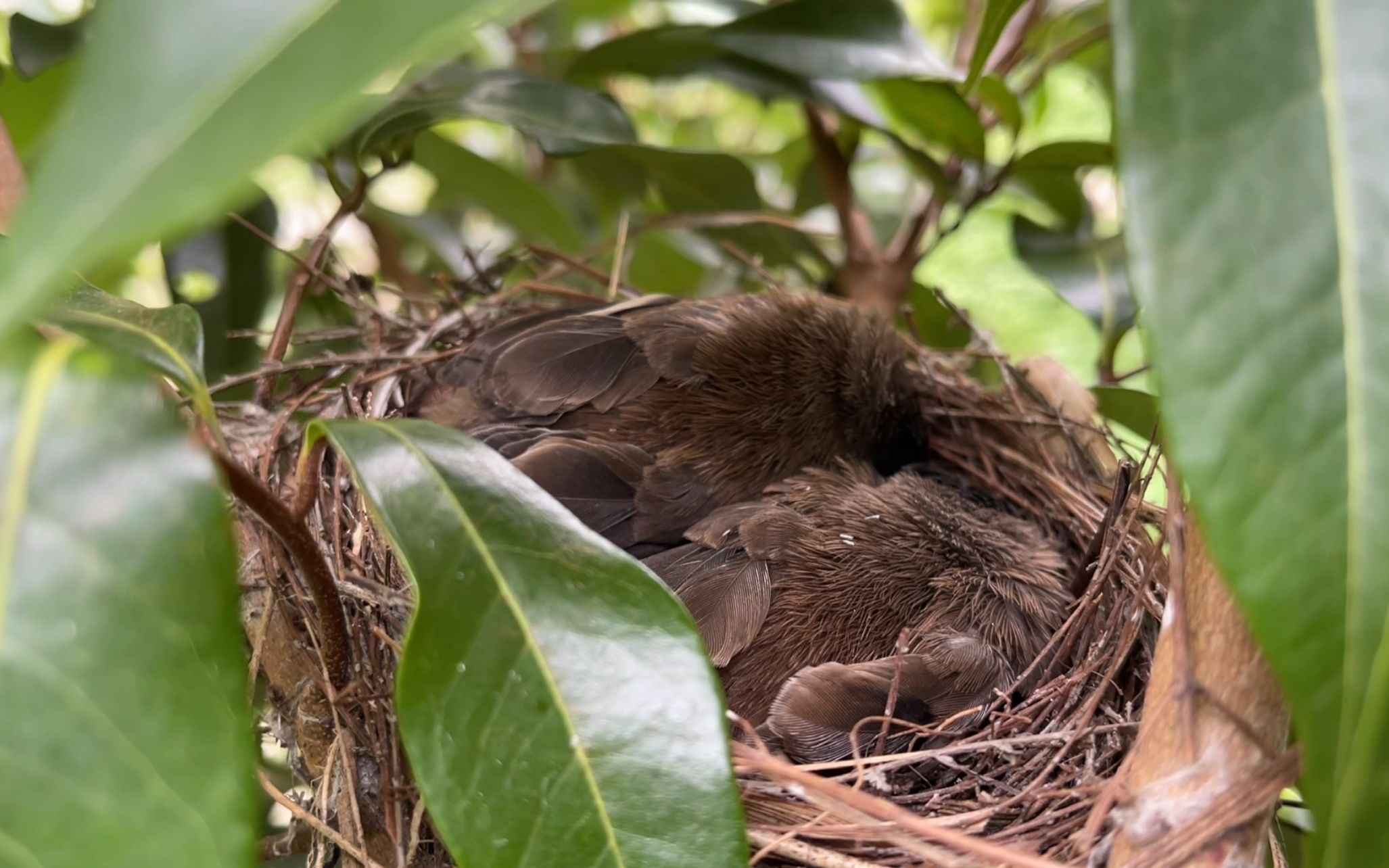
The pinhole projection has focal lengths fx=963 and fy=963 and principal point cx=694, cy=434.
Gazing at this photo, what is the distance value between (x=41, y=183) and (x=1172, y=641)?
0.54 m

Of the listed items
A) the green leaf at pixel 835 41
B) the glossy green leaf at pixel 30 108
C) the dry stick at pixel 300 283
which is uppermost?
the green leaf at pixel 835 41

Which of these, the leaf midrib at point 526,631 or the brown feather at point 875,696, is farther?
the brown feather at point 875,696

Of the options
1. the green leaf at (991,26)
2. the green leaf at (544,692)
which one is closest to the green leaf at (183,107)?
the green leaf at (544,692)

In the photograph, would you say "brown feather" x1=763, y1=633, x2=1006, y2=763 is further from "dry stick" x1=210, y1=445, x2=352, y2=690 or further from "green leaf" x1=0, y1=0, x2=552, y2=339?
"green leaf" x1=0, y1=0, x2=552, y2=339

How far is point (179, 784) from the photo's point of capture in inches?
14.9

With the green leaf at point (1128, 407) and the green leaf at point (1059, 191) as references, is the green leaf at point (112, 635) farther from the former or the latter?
the green leaf at point (1059, 191)

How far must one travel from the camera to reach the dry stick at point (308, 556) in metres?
0.49

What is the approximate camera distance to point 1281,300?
36 centimetres

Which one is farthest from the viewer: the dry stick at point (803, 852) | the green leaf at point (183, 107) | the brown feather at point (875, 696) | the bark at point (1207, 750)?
the brown feather at point (875, 696)

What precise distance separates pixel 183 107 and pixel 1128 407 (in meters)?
0.97

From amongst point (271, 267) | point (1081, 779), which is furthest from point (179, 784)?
point (271, 267)

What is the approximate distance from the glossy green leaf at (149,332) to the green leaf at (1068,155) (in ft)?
3.05

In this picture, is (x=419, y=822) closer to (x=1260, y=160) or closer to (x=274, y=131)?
(x=274, y=131)

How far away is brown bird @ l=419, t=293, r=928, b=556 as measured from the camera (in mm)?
957
